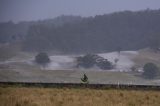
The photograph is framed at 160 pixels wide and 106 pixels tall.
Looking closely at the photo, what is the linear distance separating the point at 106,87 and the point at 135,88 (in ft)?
10.1

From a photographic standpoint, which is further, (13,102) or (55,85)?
(55,85)

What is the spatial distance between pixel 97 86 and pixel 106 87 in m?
0.97

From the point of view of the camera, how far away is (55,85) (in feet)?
123

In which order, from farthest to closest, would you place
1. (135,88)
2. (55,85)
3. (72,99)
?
1. (55,85)
2. (135,88)
3. (72,99)

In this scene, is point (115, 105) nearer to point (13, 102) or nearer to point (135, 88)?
point (13, 102)

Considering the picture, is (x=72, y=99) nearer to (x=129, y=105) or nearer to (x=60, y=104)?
(x=60, y=104)

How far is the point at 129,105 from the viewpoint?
21062 millimetres

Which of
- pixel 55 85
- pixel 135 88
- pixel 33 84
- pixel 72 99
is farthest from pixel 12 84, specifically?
pixel 72 99

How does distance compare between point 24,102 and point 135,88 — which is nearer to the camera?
point 24,102

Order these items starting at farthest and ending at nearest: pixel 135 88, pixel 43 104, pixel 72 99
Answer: pixel 135 88
pixel 72 99
pixel 43 104

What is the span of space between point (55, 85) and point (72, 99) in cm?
1417

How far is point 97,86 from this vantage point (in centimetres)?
3638

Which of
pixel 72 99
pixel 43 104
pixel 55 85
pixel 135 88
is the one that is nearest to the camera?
pixel 43 104

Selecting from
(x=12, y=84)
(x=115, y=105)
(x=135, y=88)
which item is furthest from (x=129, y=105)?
(x=12, y=84)
